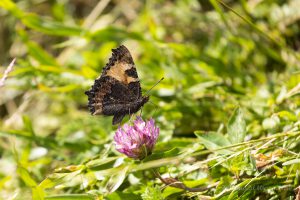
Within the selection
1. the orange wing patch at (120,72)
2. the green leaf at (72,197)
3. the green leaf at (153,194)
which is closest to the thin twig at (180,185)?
the green leaf at (153,194)

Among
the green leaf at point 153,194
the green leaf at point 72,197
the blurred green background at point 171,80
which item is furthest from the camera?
the blurred green background at point 171,80

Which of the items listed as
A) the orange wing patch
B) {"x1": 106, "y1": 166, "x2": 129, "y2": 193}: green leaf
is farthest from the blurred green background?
the orange wing patch

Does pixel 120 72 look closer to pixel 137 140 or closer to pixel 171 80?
pixel 137 140

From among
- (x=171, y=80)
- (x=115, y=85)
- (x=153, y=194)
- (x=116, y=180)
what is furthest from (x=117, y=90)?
(x=171, y=80)

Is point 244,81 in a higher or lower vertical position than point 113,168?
higher

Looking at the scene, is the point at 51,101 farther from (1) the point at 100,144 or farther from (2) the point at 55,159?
(1) the point at 100,144

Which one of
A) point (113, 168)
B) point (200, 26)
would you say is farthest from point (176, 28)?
point (113, 168)

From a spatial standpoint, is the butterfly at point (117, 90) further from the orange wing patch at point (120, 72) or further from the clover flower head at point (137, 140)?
the clover flower head at point (137, 140)
